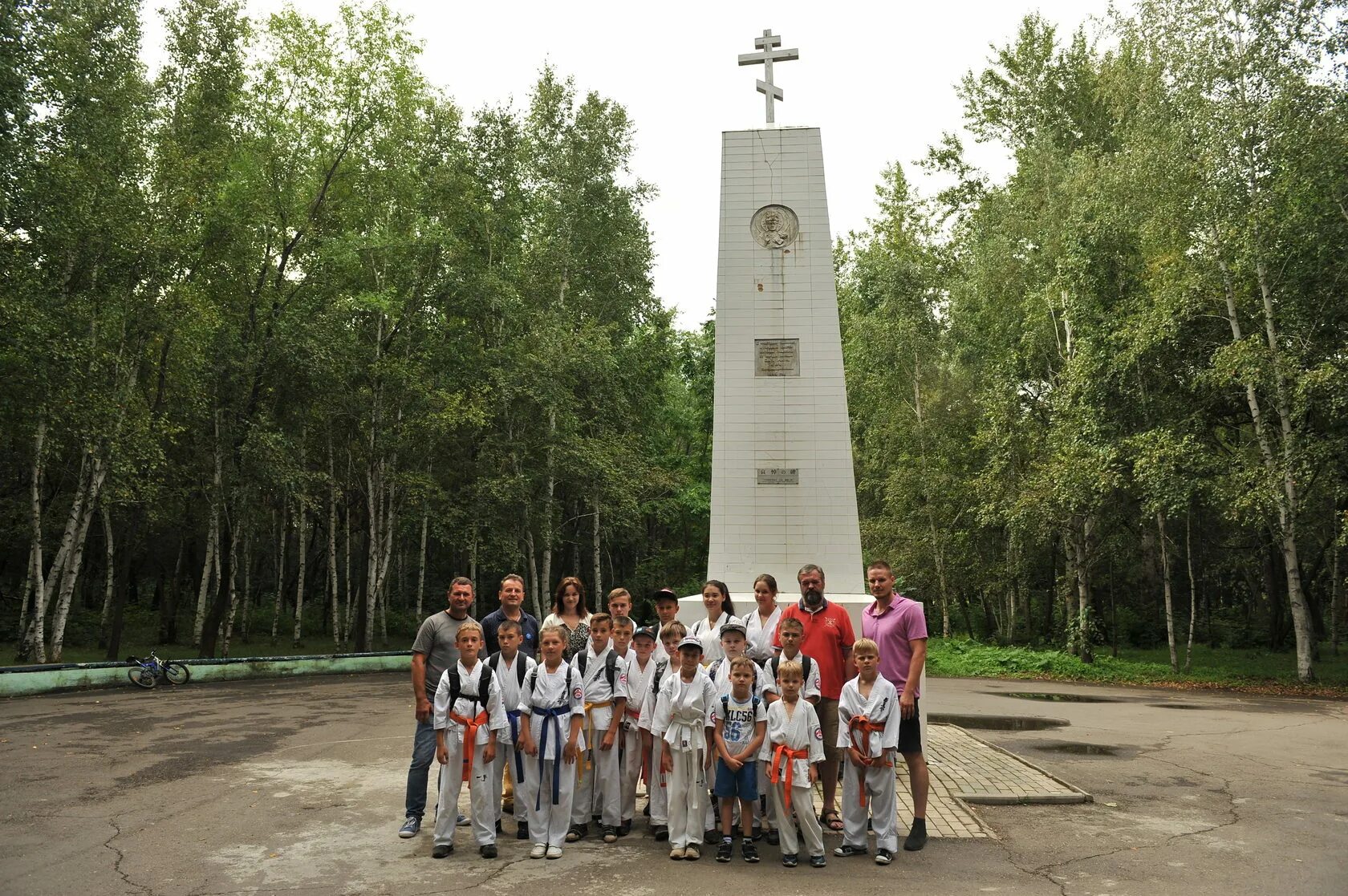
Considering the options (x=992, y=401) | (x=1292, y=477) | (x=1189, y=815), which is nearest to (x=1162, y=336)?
(x=1292, y=477)

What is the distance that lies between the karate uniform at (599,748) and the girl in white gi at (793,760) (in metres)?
1.00

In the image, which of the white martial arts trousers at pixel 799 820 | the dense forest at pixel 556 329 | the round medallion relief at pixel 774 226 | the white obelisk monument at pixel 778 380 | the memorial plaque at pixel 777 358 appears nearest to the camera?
the white martial arts trousers at pixel 799 820

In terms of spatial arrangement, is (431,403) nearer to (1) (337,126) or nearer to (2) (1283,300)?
(1) (337,126)

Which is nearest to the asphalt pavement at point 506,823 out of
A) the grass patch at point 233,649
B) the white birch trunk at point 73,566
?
the white birch trunk at point 73,566

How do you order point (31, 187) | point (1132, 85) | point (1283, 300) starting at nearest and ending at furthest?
point (31, 187) → point (1283, 300) → point (1132, 85)

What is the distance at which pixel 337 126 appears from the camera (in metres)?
20.7

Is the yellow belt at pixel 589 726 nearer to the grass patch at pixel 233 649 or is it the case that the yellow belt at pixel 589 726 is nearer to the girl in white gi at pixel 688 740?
the girl in white gi at pixel 688 740

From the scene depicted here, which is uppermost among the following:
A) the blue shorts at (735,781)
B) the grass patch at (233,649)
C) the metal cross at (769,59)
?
the metal cross at (769,59)

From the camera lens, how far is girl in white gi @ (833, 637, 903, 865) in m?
5.61

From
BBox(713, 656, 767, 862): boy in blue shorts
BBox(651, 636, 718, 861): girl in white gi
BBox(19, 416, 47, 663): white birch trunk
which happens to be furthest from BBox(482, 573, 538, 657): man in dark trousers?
BBox(19, 416, 47, 663): white birch trunk

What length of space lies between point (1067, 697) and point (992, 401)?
896 centimetres

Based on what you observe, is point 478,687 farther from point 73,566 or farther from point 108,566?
point 108,566

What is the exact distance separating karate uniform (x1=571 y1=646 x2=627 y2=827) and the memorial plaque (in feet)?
14.5

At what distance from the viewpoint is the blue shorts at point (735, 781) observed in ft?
18.2
